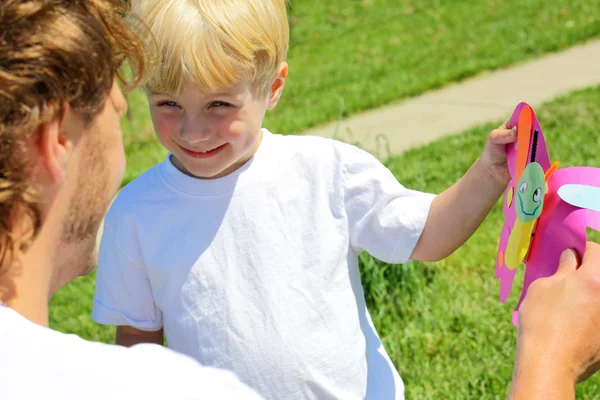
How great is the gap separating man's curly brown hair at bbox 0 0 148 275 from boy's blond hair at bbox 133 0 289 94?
655mm

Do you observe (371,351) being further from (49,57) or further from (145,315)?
(49,57)

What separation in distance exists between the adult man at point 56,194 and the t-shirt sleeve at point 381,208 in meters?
0.83

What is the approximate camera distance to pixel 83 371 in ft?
3.71

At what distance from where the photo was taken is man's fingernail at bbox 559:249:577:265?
5.27ft

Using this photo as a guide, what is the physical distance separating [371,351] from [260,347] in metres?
0.32

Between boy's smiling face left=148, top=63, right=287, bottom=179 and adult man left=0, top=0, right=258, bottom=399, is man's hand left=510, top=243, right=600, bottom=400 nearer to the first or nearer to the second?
adult man left=0, top=0, right=258, bottom=399

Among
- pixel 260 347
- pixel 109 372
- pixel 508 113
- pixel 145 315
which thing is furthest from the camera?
pixel 508 113

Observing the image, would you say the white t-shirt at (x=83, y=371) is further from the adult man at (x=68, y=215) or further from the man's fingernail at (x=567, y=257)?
the man's fingernail at (x=567, y=257)

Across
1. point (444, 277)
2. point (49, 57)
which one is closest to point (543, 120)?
point (444, 277)

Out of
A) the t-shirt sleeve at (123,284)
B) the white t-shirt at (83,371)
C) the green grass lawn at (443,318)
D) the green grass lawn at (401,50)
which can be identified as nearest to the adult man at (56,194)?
the white t-shirt at (83,371)

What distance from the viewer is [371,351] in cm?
217

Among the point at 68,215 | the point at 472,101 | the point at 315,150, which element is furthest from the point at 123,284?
the point at 472,101

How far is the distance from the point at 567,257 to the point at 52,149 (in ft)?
3.18

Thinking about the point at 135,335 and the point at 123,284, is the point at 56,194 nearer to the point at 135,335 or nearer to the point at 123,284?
the point at 123,284
